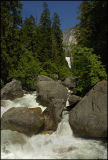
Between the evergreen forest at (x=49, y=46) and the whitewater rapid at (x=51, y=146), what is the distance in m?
Result: 3.29

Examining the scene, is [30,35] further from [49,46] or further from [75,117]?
[75,117]

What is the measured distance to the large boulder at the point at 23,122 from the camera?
29.2ft

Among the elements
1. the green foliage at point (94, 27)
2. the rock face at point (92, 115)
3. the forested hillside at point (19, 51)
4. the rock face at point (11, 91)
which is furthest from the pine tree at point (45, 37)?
the rock face at point (92, 115)

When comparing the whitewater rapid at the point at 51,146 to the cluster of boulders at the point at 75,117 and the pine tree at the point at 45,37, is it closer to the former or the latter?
the cluster of boulders at the point at 75,117

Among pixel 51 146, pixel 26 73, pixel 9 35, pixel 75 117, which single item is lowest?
pixel 51 146

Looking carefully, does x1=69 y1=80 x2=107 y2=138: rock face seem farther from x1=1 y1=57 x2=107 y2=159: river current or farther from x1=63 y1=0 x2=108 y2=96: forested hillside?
x1=63 y1=0 x2=108 y2=96: forested hillside

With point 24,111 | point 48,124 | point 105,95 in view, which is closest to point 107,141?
point 105,95

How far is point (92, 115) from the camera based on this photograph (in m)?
7.98

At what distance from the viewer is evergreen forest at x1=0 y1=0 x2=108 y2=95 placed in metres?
9.06

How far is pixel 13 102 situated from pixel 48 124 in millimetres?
5328

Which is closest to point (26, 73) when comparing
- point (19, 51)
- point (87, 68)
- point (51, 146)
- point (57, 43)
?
point (19, 51)

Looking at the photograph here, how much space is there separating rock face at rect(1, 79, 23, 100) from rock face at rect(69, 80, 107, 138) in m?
7.71

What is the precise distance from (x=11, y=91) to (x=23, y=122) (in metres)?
6.29

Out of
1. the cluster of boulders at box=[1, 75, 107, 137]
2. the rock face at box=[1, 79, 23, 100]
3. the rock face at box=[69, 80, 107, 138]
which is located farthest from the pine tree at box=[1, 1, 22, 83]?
the rock face at box=[69, 80, 107, 138]
